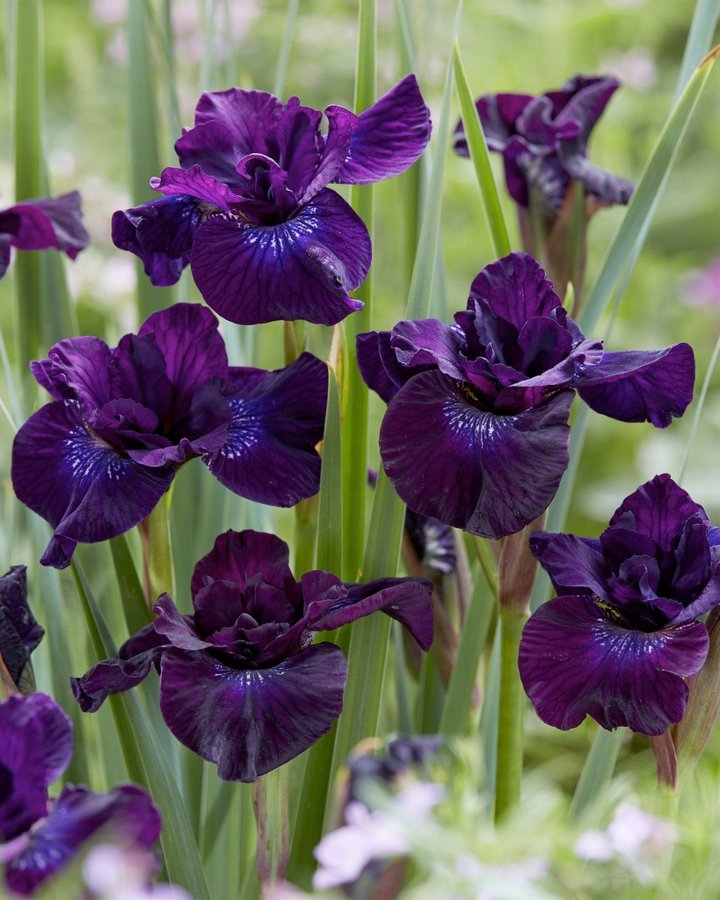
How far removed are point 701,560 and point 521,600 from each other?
8 cm

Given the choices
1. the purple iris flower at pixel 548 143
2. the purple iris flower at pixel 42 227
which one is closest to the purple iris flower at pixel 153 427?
the purple iris flower at pixel 42 227

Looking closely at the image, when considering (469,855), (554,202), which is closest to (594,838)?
(469,855)

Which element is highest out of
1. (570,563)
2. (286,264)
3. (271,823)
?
(286,264)

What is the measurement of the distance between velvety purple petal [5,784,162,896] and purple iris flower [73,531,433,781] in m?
0.06

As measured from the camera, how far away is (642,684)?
39 cm

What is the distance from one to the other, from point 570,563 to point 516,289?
0.36ft

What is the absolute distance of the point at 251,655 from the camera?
1.34ft

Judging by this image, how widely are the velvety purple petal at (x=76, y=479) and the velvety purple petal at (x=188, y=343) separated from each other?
45 mm

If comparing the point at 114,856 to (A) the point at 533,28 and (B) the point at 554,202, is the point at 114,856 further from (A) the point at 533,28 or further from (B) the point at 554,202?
(A) the point at 533,28

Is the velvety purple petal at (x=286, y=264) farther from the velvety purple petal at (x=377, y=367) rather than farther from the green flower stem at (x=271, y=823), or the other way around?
the green flower stem at (x=271, y=823)

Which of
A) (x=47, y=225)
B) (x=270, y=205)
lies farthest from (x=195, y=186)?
(x=47, y=225)

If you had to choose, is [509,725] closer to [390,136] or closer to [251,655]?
[251,655]

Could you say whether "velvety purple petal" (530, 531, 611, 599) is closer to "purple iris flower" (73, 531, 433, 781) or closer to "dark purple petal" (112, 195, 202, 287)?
"purple iris flower" (73, 531, 433, 781)

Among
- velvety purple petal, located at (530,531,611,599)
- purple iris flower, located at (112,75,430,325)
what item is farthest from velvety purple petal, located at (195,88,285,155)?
velvety purple petal, located at (530,531,611,599)
